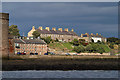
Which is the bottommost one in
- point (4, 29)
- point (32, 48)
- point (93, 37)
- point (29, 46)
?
point (32, 48)

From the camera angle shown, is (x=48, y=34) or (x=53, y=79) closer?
(x=53, y=79)

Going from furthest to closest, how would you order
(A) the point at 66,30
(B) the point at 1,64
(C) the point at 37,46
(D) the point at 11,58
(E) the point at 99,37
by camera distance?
1. (E) the point at 99,37
2. (A) the point at 66,30
3. (C) the point at 37,46
4. (D) the point at 11,58
5. (B) the point at 1,64

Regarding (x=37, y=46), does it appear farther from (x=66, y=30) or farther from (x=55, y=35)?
(x=66, y=30)

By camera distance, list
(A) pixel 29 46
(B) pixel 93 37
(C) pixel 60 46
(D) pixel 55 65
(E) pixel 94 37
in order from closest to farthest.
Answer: (D) pixel 55 65
(A) pixel 29 46
(C) pixel 60 46
(B) pixel 93 37
(E) pixel 94 37

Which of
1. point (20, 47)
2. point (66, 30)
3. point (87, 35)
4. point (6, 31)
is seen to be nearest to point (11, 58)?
point (6, 31)

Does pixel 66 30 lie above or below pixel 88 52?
above

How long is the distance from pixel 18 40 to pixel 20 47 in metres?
2.16

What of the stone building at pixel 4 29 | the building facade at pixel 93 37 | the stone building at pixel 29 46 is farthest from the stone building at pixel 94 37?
the stone building at pixel 4 29

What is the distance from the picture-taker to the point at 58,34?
145750 millimetres

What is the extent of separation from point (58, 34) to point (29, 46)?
59664 millimetres

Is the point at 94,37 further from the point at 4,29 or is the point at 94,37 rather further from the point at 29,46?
the point at 4,29

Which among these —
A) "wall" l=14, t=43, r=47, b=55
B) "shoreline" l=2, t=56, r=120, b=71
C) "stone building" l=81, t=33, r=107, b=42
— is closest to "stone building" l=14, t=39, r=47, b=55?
"wall" l=14, t=43, r=47, b=55

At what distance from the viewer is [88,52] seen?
102 m

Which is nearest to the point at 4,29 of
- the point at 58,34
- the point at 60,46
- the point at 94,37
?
the point at 60,46
